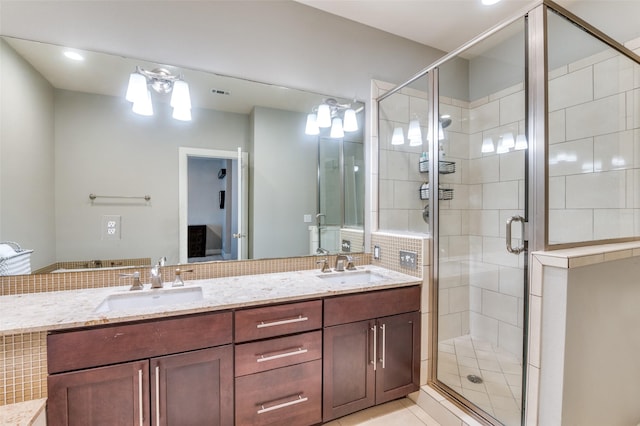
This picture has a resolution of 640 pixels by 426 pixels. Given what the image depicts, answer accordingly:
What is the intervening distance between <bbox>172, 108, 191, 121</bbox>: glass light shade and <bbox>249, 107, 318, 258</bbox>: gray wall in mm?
437

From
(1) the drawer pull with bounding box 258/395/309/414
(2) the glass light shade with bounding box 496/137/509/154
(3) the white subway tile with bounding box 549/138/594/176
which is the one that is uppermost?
(2) the glass light shade with bounding box 496/137/509/154

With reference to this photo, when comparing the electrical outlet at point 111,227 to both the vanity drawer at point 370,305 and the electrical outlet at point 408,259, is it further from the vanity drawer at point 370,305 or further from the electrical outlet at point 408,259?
the electrical outlet at point 408,259

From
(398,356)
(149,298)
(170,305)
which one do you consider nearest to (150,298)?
(149,298)

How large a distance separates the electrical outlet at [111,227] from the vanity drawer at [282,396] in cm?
111

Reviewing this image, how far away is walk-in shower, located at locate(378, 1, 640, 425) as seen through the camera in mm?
1458

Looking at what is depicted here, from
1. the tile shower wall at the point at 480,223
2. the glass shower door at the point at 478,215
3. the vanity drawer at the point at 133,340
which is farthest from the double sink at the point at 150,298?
the tile shower wall at the point at 480,223

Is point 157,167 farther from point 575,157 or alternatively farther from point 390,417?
point 575,157

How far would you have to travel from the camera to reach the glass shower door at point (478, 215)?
216cm

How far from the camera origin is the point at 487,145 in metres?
A: 2.64

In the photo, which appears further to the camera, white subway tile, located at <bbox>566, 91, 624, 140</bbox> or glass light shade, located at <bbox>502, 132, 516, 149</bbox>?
glass light shade, located at <bbox>502, 132, 516, 149</bbox>

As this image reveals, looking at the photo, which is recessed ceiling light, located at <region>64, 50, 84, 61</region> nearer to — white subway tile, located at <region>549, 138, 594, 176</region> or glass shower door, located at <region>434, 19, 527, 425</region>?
glass shower door, located at <region>434, 19, 527, 425</region>

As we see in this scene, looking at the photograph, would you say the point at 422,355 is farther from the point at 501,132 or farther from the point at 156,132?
the point at 156,132

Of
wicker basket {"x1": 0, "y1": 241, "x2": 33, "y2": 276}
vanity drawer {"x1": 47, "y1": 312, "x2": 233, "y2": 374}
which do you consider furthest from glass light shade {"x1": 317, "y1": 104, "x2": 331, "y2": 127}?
wicker basket {"x1": 0, "y1": 241, "x2": 33, "y2": 276}

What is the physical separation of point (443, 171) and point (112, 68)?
2.30m
